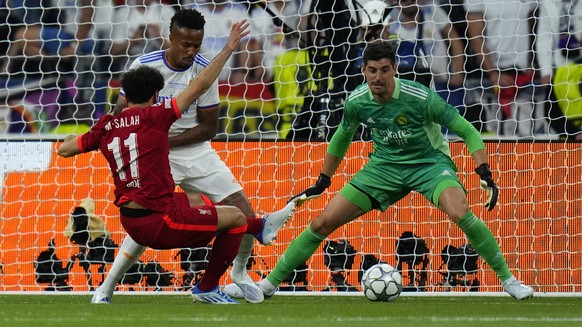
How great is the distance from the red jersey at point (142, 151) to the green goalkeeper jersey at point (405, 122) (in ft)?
4.91

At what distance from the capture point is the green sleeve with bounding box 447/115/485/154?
6523mm

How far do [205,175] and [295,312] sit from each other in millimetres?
1394

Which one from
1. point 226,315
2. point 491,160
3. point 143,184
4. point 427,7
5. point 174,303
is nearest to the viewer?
point 226,315

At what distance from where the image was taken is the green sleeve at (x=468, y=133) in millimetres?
6523

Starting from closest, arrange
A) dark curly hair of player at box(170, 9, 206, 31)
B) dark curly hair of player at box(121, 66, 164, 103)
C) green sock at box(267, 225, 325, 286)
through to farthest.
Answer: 1. dark curly hair of player at box(121, 66, 164, 103)
2. dark curly hair of player at box(170, 9, 206, 31)
3. green sock at box(267, 225, 325, 286)

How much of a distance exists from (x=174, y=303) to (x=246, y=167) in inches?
78.3

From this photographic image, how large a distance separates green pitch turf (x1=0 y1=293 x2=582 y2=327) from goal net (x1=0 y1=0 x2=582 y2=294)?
0.86 m

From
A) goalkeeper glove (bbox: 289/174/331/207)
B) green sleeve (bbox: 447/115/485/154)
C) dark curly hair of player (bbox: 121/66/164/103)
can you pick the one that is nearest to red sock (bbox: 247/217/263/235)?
goalkeeper glove (bbox: 289/174/331/207)

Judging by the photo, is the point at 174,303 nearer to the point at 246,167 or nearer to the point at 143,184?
the point at 143,184

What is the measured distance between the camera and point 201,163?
6.80 metres

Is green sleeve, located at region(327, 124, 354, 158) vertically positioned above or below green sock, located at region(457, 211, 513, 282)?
above

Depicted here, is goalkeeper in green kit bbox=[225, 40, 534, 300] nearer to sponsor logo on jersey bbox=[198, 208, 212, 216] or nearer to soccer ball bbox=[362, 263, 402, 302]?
soccer ball bbox=[362, 263, 402, 302]

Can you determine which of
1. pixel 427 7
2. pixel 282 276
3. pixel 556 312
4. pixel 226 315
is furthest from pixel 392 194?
pixel 427 7

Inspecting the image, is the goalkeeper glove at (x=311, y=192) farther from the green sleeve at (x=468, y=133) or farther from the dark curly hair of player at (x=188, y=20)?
the dark curly hair of player at (x=188, y=20)
